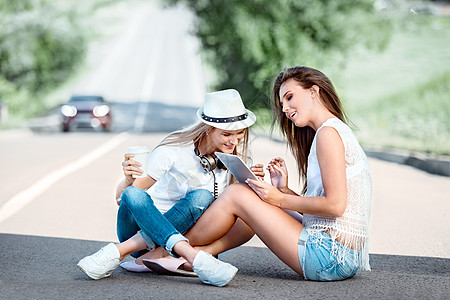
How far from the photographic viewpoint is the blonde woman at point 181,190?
438cm

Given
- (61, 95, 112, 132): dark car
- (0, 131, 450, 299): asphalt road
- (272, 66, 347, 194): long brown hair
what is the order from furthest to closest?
(61, 95, 112, 132): dark car
(272, 66, 347, 194): long brown hair
(0, 131, 450, 299): asphalt road

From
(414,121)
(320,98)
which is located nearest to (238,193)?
(320,98)

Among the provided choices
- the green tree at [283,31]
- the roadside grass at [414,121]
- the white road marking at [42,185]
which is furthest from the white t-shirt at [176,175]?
the green tree at [283,31]

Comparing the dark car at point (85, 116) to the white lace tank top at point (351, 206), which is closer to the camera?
the white lace tank top at point (351, 206)

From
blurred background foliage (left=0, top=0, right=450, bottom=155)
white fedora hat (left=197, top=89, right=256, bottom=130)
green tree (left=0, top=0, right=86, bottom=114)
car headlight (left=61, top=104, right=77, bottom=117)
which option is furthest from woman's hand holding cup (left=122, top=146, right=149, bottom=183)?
green tree (left=0, top=0, right=86, bottom=114)

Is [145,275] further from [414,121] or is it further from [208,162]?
[414,121]

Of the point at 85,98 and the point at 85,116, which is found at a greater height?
the point at 85,98

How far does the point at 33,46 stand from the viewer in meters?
39.0

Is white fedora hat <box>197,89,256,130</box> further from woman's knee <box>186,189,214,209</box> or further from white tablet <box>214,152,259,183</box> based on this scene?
woman's knee <box>186,189,214,209</box>

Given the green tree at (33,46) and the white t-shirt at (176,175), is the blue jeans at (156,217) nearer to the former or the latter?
the white t-shirt at (176,175)

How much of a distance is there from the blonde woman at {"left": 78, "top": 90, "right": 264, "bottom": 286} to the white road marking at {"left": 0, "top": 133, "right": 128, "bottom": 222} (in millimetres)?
3189

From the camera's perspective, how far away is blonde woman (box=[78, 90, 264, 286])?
14.4 ft

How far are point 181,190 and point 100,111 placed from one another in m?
21.2

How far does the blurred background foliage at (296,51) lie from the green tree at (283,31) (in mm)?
38
